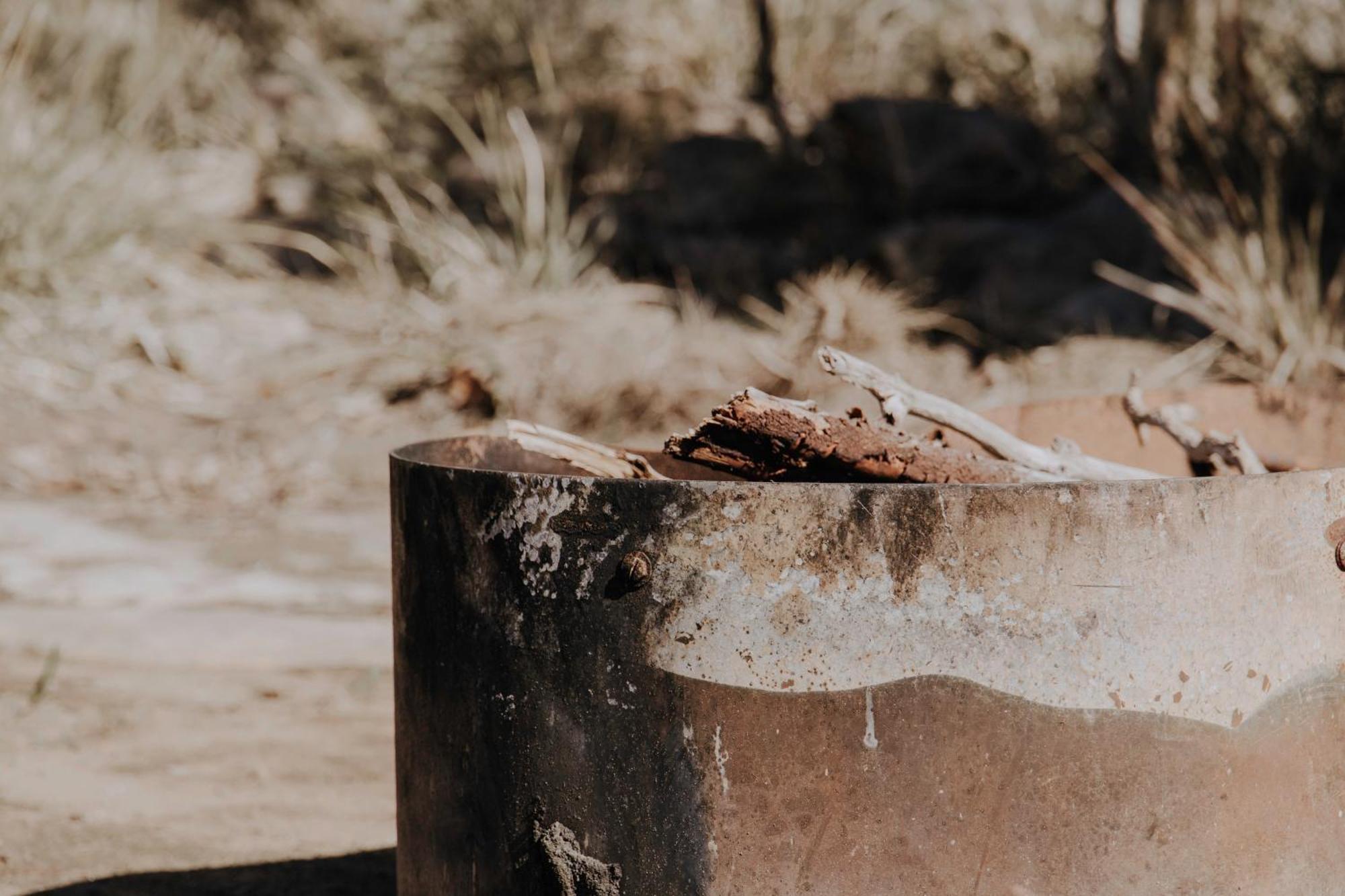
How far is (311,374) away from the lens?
607 centimetres

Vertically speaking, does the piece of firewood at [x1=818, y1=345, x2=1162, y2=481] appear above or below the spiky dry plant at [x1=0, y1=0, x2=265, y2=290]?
below

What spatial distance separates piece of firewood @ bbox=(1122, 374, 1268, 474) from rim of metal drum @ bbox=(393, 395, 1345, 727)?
61 cm

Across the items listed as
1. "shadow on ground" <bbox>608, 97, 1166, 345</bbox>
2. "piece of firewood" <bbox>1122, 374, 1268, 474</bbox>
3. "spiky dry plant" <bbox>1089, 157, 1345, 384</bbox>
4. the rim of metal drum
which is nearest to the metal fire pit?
the rim of metal drum

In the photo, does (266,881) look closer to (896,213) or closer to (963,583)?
(963,583)

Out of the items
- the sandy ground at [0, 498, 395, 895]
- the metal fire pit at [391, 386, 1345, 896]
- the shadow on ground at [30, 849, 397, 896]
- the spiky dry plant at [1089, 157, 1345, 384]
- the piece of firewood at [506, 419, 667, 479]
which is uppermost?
the spiky dry plant at [1089, 157, 1345, 384]

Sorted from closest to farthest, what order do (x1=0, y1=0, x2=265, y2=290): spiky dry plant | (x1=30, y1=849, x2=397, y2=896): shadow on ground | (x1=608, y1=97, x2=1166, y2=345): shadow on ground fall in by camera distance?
(x1=30, y1=849, x2=397, y2=896): shadow on ground, (x1=0, y1=0, x2=265, y2=290): spiky dry plant, (x1=608, y1=97, x2=1166, y2=345): shadow on ground

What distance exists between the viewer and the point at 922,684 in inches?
43.3

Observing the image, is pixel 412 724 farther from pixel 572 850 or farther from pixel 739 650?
pixel 739 650

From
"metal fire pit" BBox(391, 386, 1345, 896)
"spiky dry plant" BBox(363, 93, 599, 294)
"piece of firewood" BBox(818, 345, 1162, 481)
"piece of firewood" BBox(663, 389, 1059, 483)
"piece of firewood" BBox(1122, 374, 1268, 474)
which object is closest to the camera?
"metal fire pit" BBox(391, 386, 1345, 896)

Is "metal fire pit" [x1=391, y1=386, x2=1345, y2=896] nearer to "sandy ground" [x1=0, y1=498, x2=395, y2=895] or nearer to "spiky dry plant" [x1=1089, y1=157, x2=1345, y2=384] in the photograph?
"sandy ground" [x1=0, y1=498, x2=395, y2=895]

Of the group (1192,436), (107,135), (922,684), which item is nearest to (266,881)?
(922,684)

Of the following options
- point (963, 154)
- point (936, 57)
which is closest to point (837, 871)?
point (963, 154)

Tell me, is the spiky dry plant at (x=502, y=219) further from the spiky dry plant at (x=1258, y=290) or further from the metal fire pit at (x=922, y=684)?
the metal fire pit at (x=922, y=684)

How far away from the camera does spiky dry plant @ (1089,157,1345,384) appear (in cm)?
508
